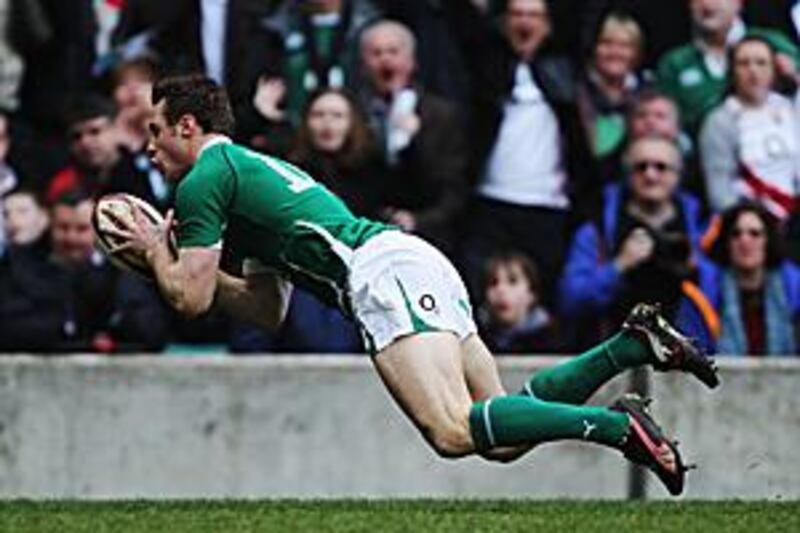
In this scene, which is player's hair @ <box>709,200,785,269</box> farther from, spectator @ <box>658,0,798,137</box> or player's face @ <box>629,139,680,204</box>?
spectator @ <box>658,0,798,137</box>

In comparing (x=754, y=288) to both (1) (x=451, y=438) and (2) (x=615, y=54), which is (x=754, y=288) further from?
(1) (x=451, y=438)

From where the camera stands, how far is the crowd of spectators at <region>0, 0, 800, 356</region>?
14.1 m

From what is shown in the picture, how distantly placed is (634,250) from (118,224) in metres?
4.76

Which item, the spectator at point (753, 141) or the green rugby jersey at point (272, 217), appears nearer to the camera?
the green rugby jersey at point (272, 217)

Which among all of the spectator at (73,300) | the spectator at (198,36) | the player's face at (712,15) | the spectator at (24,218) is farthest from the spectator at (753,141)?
the spectator at (24,218)

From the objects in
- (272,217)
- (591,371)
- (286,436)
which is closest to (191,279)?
(272,217)

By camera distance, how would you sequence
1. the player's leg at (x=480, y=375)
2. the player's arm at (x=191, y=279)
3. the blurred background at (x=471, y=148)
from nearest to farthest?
the player's arm at (x=191, y=279) → the player's leg at (x=480, y=375) → the blurred background at (x=471, y=148)

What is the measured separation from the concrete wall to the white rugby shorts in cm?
315

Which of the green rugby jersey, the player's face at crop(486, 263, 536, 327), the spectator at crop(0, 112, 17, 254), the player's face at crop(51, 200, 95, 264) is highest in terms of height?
the green rugby jersey

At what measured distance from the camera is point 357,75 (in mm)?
14328

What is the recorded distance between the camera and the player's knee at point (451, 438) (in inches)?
377

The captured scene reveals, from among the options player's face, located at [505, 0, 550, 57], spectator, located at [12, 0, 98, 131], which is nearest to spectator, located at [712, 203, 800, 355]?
player's face, located at [505, 0, 550, 57]

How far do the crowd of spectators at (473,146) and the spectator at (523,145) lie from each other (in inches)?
0.4

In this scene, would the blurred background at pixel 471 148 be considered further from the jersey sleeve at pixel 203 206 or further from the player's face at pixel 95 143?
the jersey sleeve at pixel 203 206
